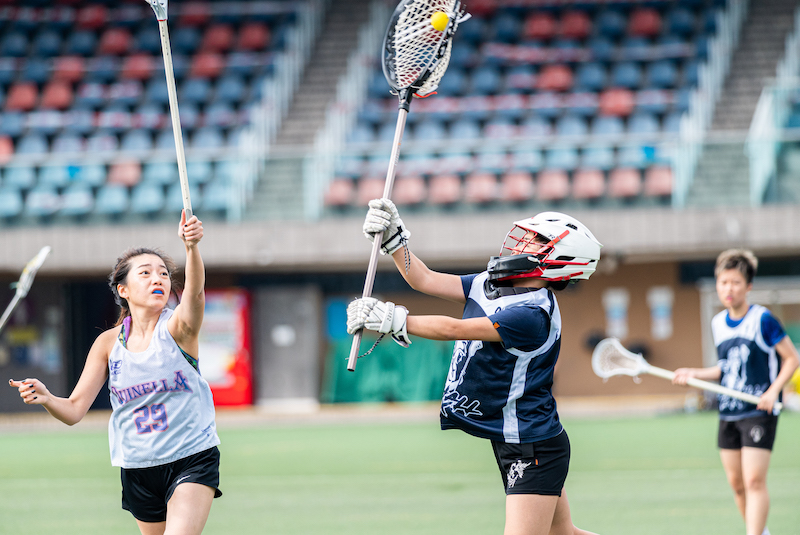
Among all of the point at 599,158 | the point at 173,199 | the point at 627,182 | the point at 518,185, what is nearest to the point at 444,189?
the point at 518,185

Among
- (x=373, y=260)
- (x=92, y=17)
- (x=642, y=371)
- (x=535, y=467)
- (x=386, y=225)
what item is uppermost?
(x=92, y=17)

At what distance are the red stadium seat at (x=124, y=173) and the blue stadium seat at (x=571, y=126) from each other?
823 cm

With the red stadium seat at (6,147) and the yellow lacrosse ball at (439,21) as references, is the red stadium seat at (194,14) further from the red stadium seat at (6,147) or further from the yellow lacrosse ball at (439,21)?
the yellow lacrosse ball at (439,21)

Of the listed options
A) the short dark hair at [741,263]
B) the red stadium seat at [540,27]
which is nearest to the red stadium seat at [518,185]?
the red stadium seat at [540,27]

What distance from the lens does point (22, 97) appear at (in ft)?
71.3

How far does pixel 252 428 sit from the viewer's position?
53.4ft

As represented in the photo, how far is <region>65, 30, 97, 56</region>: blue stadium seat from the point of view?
2300 centimetres

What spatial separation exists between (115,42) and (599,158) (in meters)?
11.9

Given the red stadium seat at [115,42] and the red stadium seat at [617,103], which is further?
the red stadium seat at [115,42]

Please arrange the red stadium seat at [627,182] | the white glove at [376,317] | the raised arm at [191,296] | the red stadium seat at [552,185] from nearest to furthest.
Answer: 1. the white glove at [376,317]
2. the raised arm at [191,296]
3. the red stadium seat at [627,182]
4. the red stadium seat at [552,185]

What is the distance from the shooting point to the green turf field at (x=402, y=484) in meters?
7.82

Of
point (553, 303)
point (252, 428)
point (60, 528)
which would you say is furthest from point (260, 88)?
point (553, 303)

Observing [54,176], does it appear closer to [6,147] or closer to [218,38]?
[6,147]

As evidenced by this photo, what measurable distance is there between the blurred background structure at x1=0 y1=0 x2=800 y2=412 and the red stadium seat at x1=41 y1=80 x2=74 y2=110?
0.15ft
